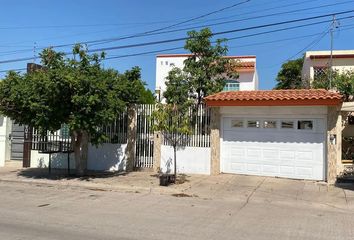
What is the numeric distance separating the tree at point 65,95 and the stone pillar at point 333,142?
701 cm

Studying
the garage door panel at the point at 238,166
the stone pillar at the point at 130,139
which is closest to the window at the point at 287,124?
the garage door panel at the point at 238,166

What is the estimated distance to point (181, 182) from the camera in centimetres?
1486

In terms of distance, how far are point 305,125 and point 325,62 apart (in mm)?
13429

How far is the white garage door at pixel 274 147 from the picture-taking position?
15258 millimetres

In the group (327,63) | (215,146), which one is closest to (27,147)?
(215,146)

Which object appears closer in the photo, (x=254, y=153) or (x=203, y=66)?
(x=254, y=153)

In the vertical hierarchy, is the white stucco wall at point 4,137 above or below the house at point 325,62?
below

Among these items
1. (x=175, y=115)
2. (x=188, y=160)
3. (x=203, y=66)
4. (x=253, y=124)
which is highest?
(x=203, y=66)

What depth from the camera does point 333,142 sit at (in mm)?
14766

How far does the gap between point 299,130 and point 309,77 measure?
12928mm

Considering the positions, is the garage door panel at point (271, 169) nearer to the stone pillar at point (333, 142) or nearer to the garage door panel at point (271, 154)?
the garage door panel at point (271, 154)

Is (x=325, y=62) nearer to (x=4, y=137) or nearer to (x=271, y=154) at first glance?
(x=271, y=154)

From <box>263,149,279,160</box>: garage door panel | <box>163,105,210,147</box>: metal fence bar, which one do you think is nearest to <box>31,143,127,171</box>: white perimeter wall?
<box>163,105,210,147</box>: metal fence bar

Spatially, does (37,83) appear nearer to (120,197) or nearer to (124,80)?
(124,80)
